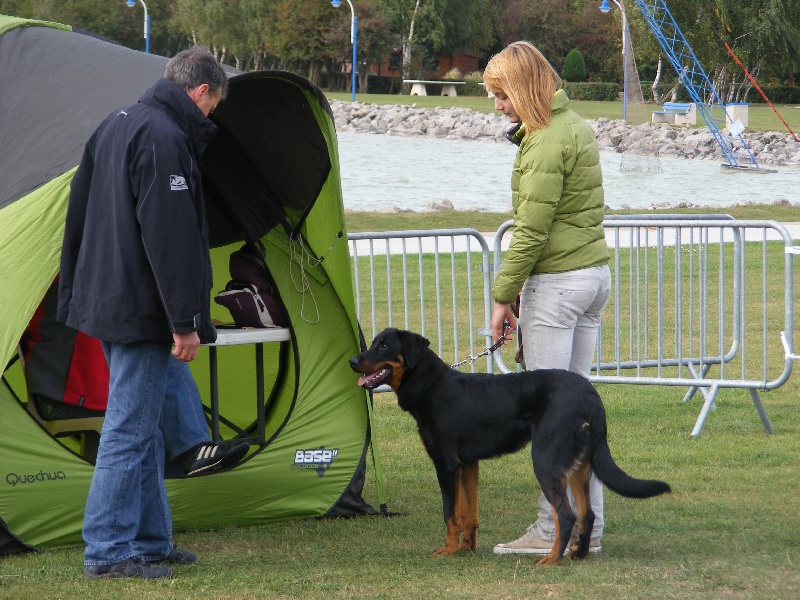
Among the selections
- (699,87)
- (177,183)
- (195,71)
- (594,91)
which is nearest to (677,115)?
(699,87)

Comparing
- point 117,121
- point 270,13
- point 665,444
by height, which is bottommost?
point 665,444

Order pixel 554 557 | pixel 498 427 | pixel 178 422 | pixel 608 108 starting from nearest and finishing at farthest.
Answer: pixel 554 557, pixel 498 427, pixel 178 422, pixel 608 108

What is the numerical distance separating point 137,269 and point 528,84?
172cm

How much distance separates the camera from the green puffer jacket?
4180 millimetres

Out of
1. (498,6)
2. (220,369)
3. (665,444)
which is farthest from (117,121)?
(498,6)

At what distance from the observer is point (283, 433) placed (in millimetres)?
5352

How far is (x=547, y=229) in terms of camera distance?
13.9 ft

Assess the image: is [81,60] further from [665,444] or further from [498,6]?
[498,6]

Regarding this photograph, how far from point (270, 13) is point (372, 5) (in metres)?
7.54

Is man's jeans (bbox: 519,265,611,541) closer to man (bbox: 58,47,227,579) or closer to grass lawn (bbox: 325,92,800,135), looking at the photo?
man (bbox: 58,47,227,579)

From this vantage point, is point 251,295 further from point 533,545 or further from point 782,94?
point 782,94

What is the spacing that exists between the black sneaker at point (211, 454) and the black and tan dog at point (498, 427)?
648 mm

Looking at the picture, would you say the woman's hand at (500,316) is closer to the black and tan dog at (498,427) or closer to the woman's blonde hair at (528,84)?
the black and tan dog at (498,427)

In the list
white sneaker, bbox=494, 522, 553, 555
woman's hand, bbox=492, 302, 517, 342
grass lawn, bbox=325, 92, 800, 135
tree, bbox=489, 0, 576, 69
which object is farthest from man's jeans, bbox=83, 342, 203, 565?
tree, bbox=489, 0, 576, 69
